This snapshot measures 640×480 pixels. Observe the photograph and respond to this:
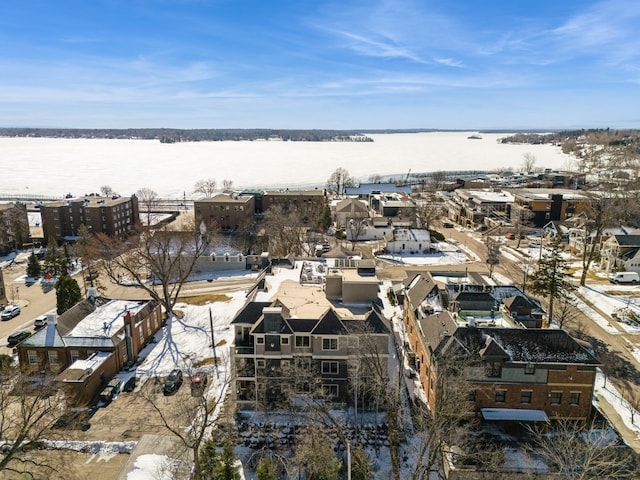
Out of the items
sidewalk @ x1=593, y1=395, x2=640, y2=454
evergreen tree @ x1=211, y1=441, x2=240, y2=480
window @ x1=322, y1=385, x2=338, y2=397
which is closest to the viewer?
evergreen tree @ x1=211, y1=441, x2=240, y2=480

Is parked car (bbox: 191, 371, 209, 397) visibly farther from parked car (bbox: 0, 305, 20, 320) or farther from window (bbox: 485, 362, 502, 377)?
parked car (bbox: 0, 305, 20, 320)

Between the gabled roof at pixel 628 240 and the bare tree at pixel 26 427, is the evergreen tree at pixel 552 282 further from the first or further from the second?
the bare tree at pixel 26 427

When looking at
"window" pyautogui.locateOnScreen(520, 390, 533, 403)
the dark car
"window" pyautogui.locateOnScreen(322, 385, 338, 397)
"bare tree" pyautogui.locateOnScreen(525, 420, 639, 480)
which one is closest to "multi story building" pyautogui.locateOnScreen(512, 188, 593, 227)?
"window" pyautogui.locateOnScreen(520, 390, 533, 403)

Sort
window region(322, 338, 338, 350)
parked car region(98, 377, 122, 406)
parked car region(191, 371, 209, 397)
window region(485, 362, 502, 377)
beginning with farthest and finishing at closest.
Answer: parked car region(191, 371, 209, 397) → parked car region(98, 377, 122, 406) → window region(322, 338, 338, 350) → window region(485, 362, 502, 377)

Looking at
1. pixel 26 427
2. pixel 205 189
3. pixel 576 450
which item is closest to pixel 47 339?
pixel 26 427

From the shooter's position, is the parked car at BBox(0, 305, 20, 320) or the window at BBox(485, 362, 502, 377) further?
the parked car at BBox(0, 305, 20, 320)

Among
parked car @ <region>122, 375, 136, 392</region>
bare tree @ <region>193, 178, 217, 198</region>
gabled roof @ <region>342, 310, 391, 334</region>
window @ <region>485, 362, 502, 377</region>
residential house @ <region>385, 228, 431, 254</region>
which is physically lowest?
parked car @ <region>122, 375, 136, 392</region>

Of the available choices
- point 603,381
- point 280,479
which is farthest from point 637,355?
point 280,479
